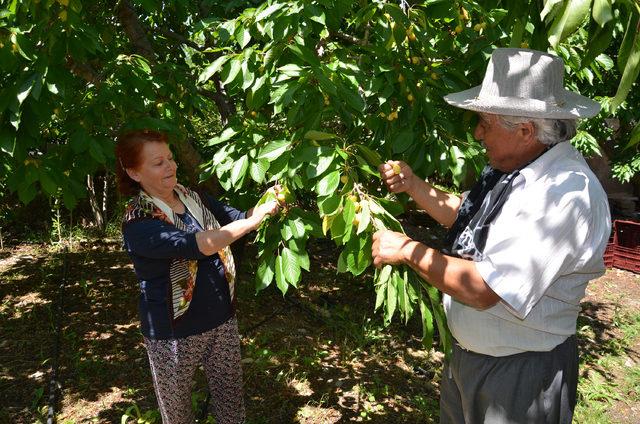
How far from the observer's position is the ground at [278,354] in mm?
3570

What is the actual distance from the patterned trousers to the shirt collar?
4.86 ft

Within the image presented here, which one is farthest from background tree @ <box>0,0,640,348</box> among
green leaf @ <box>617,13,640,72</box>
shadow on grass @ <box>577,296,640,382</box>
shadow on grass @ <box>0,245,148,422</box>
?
shadow on grass @ <box>577,296,640,382</box>

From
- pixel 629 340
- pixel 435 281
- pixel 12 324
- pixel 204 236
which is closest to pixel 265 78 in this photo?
pixel 204 236

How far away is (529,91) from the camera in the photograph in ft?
5.71

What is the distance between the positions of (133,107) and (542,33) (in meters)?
1.96

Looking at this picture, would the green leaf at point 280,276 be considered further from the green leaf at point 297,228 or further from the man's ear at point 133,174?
the man's ear at point 133,174

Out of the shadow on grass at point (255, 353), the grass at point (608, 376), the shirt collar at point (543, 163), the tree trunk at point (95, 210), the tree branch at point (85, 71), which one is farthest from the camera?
the tree trunk at point (95, 210)

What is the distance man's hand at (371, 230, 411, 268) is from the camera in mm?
1671

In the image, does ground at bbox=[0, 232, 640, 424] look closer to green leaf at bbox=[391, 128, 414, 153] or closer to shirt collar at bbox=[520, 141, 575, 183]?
green leaf at bbox=[391, 128, 414, 153]

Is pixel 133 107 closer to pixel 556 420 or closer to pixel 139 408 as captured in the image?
pixel 139 408

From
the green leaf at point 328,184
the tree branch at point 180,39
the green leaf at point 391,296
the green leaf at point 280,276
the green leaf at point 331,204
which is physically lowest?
the green leaf at point 391,296

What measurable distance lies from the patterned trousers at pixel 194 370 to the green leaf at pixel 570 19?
1.83m

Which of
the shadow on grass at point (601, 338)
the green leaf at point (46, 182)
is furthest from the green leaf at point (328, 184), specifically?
the shadow on grass at point (601, 338)

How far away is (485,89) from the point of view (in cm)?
185
